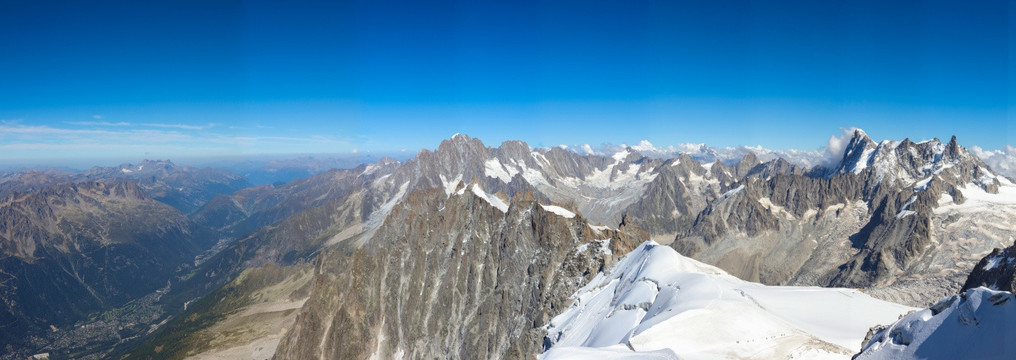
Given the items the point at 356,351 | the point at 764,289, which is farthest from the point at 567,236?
the point at 356,351

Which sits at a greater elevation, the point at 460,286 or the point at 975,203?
the point at 975,203

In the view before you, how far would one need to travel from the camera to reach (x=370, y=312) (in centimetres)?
15412

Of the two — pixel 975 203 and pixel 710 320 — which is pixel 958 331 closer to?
pixel 710 320

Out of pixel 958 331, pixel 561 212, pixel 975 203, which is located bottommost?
pixel 975 203

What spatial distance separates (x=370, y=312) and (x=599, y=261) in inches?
3586

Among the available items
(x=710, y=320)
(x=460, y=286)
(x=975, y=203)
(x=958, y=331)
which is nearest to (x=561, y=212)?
(x=460, y=286)

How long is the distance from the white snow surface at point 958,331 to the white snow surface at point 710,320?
13.7 m

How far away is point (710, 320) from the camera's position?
49188 millimetres

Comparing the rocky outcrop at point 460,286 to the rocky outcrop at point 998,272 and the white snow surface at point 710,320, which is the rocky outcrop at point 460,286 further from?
the rocky outcrop at point 998,272

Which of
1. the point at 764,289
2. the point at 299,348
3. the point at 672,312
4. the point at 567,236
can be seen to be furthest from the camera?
the point at 299,348

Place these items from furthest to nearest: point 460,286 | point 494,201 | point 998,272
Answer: point 494,201
point 460,286
point 998,272

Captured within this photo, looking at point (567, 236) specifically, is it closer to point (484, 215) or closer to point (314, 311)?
point (484, 215)

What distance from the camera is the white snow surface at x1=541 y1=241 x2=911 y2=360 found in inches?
1711

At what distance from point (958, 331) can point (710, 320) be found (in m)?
25.6
